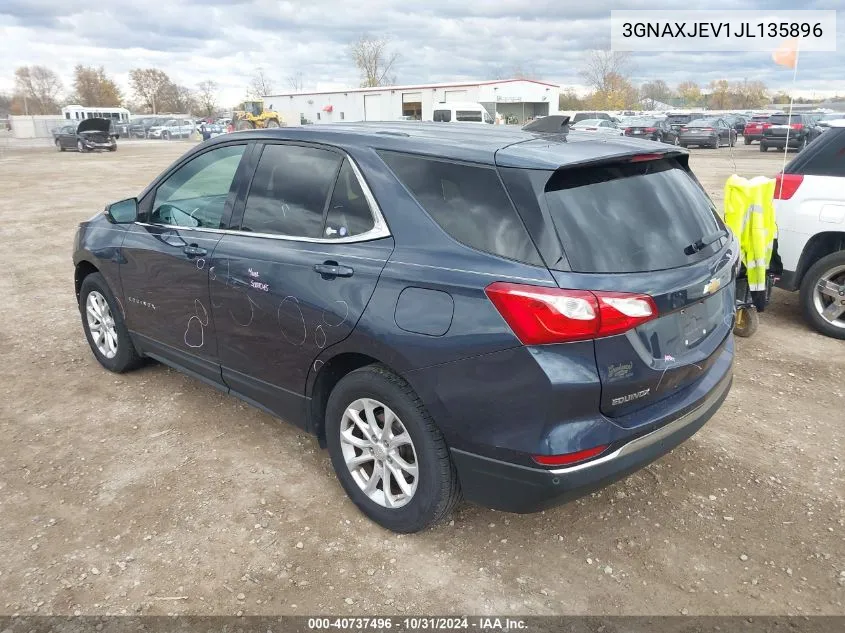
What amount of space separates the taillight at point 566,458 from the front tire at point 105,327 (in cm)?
331

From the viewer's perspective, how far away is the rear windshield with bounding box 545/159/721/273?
2.46 meters

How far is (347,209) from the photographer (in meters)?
3.04

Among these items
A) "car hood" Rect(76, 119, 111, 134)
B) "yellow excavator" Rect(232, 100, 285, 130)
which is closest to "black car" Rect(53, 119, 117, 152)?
"car hood" Rect(76, 119, 111, 134)

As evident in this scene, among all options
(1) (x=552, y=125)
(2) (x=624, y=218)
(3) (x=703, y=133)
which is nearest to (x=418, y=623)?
(2) (x=624, y=218)

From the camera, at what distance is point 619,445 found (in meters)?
2.51

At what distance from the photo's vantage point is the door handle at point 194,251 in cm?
365

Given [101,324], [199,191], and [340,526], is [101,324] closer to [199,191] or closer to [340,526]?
[199,191]

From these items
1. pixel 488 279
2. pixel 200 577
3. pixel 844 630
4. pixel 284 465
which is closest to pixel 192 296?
pixel 284 465

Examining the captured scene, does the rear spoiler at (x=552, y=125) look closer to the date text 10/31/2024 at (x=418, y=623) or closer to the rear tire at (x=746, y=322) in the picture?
the date text 10/31/2024 at (x=418, y=623)

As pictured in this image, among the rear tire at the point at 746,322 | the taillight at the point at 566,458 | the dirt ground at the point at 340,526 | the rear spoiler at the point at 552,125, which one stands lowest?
the dirt ground at the point at 340,526

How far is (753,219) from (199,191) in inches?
164

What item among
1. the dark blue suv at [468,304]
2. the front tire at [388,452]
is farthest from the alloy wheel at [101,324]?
the front tire at [388,452]

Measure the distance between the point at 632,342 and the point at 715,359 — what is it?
0.79 meters

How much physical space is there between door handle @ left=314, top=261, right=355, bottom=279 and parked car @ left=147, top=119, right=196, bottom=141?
175 feet
